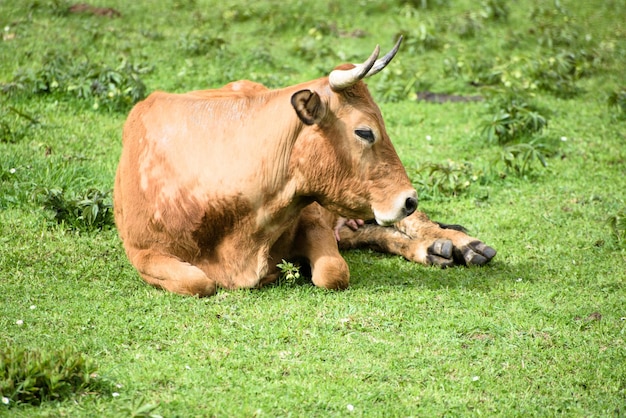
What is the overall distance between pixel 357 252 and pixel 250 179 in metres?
1.84

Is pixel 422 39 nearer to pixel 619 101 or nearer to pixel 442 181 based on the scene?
pixel 619 101

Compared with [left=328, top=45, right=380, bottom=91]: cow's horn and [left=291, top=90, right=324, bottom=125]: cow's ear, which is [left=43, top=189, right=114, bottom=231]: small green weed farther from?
[left=328, top=45, right=380, bottom=91]: cow's horn

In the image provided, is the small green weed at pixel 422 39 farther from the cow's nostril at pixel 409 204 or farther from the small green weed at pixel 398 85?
the cow's nostril at pixel 409 204

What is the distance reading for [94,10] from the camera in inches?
523

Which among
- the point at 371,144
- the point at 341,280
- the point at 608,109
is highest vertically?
the point at 371,144

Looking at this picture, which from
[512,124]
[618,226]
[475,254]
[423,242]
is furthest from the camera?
[512,124]

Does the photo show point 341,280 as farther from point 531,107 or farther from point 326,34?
point 326,34

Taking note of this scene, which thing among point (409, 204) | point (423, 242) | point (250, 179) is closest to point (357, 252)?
point (423, 242)

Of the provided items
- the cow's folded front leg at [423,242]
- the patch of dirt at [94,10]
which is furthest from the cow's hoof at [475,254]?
the patch of dirt at [94,10]

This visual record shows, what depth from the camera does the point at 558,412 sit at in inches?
212

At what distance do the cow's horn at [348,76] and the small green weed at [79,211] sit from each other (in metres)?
2.64

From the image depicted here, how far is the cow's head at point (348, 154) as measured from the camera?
21.4 feet

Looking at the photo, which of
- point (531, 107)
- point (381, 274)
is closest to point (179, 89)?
point (531, 107)

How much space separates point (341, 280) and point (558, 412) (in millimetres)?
2037
